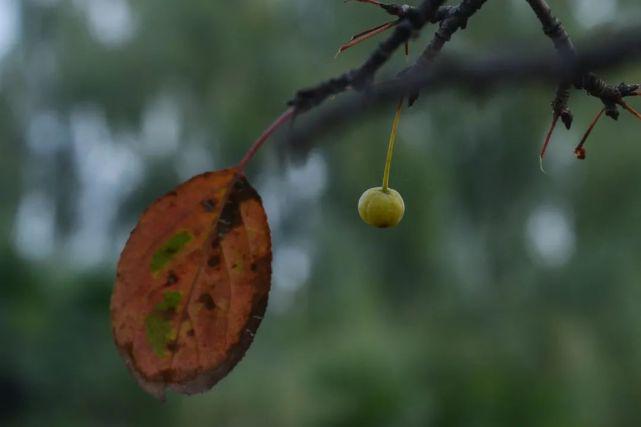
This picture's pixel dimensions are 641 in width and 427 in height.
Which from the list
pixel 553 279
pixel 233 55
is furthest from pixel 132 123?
pixel 553 279

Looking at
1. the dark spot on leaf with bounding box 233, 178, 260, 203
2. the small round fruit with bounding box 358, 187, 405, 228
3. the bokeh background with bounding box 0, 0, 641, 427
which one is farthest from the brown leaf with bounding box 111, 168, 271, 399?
the bokeh background with bounding box 0, 0, 641, 427

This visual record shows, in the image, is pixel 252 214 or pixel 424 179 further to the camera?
pixel 424 179

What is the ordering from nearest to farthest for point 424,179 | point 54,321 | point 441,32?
point 441,32, point 424,179, point 54,321

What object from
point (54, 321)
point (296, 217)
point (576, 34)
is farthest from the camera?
point (296, 217)

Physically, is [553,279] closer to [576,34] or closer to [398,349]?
[398,349]

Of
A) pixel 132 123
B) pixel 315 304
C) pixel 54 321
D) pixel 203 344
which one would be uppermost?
pixel 132 123

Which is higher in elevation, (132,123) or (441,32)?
(132,123)

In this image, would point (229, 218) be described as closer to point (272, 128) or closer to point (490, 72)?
point (272, 128)

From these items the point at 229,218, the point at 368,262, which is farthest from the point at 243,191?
the point at 368,262
